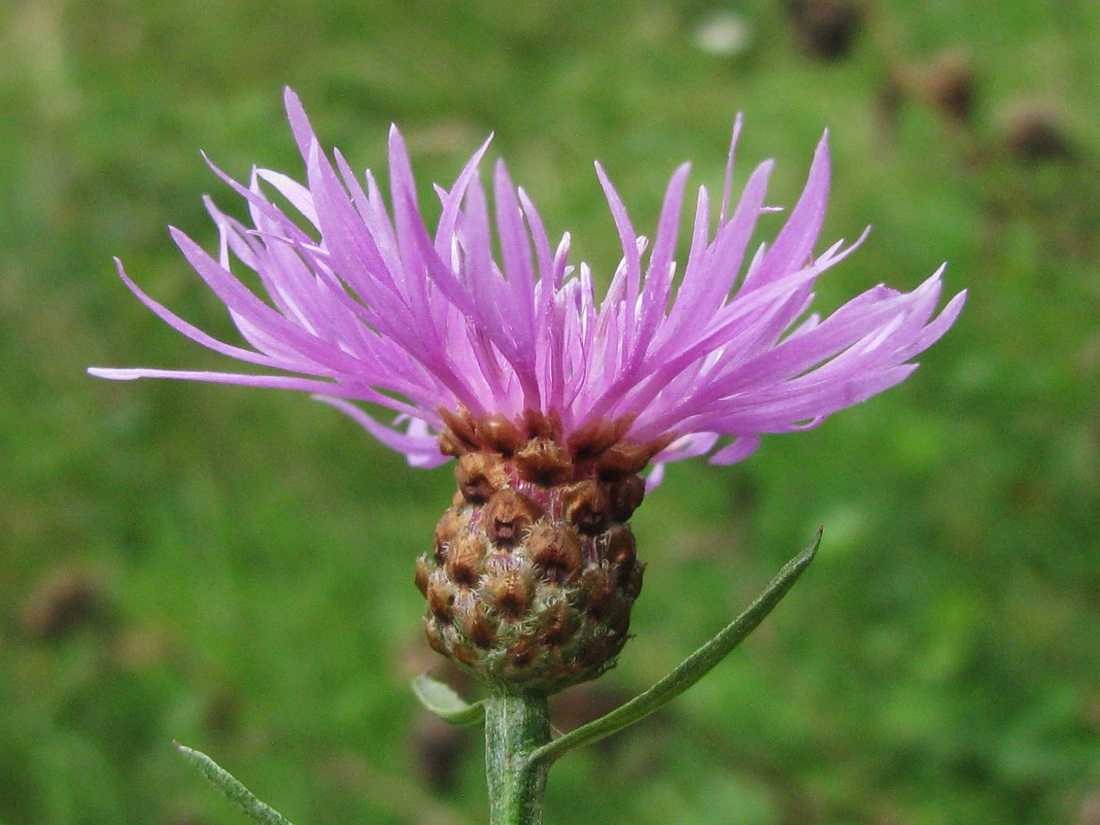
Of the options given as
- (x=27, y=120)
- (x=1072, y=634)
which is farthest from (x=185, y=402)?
(x=1072, y=634)

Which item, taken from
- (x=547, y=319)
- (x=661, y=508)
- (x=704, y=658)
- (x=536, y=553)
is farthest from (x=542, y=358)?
(x=661, y=508)

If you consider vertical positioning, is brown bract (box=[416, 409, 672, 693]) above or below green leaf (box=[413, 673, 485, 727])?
above

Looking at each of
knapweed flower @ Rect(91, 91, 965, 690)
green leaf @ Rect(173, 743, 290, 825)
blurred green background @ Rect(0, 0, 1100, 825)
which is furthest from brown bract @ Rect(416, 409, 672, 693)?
blurred green background @ Rect(0, 0, 1100, 825)

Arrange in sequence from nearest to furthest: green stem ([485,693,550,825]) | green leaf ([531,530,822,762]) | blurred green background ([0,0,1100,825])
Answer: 1. green leaf ([531,530,822,762])
2. green stem ([485,693,550,825])
3. blurred green background ([0,0,1100,825])

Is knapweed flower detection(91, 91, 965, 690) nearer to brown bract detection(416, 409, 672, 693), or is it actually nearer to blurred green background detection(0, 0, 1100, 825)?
brown bract detection(416, 409, 672, 693)

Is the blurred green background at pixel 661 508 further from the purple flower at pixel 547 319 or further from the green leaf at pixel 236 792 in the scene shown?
the green leaf at pixel 236 792

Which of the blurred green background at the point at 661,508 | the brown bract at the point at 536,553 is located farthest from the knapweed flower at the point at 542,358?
the blurred green background at the point at 661,508
